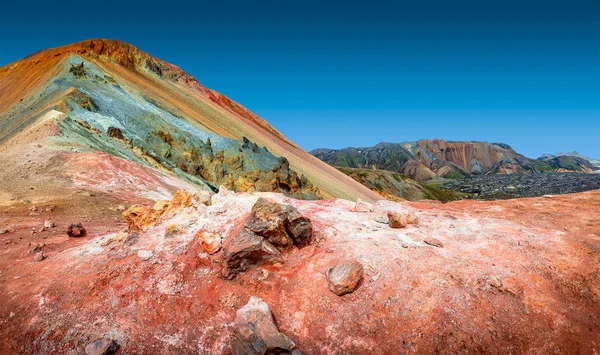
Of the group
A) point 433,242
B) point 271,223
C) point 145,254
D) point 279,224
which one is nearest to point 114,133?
point 145,254

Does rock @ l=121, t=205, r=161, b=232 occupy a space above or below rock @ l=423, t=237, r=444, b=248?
above

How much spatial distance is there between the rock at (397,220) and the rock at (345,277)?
2.87 metres

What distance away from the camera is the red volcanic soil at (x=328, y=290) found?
842 centimetres

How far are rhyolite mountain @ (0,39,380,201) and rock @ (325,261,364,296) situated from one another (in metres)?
17.2

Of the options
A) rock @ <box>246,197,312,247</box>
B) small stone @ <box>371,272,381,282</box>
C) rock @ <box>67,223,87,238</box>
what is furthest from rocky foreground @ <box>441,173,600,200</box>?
rock @ <box>67,223,87,238</box>

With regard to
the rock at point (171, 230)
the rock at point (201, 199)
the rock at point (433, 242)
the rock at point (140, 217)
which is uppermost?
the rock at point (201, 199)

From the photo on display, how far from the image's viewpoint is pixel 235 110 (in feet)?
265

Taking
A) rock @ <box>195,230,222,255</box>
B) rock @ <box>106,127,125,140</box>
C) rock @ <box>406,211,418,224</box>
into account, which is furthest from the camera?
rock @ <box>106,127,125,140</box>

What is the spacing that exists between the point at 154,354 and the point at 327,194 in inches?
1703

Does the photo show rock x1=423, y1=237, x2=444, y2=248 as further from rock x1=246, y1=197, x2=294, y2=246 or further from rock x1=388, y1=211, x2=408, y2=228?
rock x1=246, y1=197, x2=294, y2=246

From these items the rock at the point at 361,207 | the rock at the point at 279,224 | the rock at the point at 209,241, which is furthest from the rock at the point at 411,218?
the rock at the point at 209,241

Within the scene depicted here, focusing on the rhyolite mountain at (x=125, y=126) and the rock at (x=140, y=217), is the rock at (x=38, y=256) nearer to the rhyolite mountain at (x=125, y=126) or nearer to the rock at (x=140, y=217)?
the rock at (x=140, y=217)

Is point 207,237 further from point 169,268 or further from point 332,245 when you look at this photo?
point 332,245

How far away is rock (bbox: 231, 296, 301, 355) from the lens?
8.22 metres
